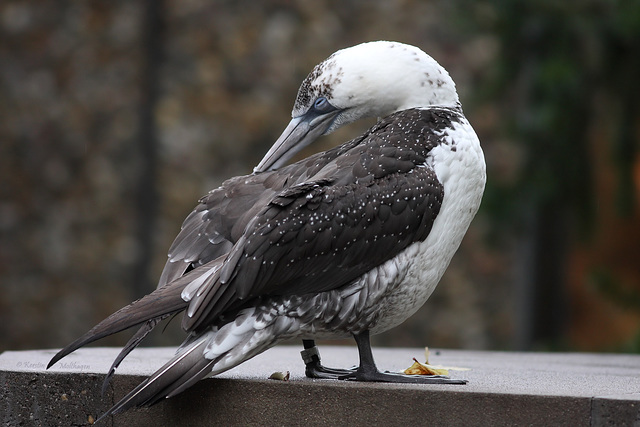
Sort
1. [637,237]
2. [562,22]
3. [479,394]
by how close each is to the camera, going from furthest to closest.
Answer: [637,237] → [562,22] → [479,394]

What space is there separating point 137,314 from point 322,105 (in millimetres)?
1370

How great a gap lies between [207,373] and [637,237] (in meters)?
7.62

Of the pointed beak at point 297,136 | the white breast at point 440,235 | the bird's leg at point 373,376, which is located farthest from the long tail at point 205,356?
the pointed beak at point 297,136

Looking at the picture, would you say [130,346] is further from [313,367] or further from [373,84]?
[373,84]

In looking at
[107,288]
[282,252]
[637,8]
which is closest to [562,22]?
[637,8]

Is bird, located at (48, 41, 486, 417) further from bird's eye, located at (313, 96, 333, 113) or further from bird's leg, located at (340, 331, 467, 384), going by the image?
bird's eye, located at (313, 96, 333, 113)

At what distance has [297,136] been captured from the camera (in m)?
4.82

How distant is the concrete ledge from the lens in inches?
149

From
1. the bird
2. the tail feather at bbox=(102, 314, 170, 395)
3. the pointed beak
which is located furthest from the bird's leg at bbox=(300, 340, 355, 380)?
the pointed beak

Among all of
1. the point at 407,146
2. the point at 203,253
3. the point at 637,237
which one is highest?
the point at 407,146

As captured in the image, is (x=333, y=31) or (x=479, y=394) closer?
(x=479, y=394)

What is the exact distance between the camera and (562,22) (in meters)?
7.26

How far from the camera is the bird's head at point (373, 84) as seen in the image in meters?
4.55

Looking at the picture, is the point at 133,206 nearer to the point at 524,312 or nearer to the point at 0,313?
the point at 0,313
